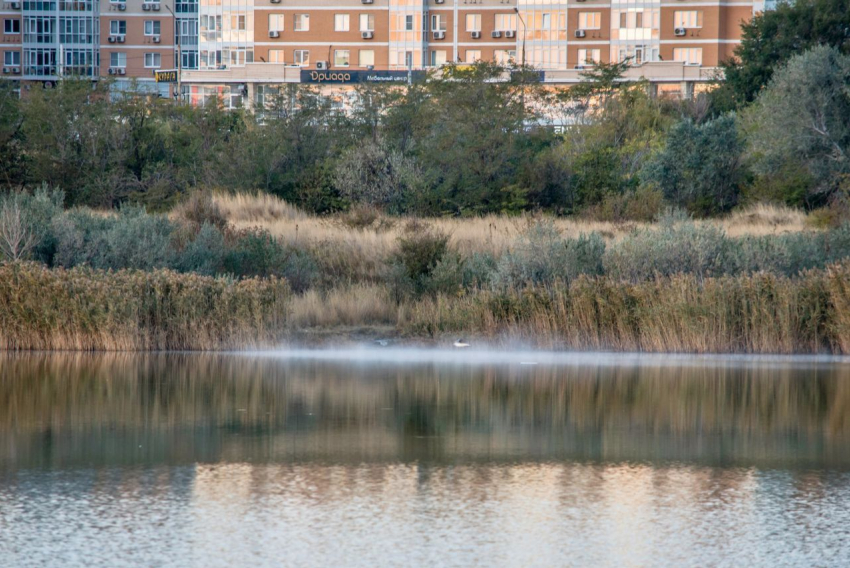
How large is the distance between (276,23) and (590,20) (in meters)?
26.5

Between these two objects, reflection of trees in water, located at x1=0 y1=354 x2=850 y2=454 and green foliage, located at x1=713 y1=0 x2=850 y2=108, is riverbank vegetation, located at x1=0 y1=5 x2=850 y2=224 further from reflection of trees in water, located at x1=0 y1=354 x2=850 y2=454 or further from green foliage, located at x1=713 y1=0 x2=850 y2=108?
reflection of trees in water, located at x1=0 y1=354 x2=850 y2=454

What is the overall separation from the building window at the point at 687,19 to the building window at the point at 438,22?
1933cm

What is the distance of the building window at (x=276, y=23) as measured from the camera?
10356cm

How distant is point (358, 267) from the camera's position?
26.0 meters

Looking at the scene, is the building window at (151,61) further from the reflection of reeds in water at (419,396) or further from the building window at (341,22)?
the reflection of reeds in water at (419,396)

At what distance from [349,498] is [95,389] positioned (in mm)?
6727

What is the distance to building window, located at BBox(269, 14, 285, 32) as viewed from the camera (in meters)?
104

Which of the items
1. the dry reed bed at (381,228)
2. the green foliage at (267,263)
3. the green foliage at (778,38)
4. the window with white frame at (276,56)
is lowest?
the green foliage at (267,263)

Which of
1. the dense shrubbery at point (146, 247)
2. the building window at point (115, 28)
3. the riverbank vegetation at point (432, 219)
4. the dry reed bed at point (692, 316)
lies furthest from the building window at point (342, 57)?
the dry reed bed at point (692, 316)

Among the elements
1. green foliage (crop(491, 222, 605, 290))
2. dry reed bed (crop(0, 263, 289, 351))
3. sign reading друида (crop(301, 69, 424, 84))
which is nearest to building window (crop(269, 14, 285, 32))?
sign reading друида (crop(301, 69, 424, 84))

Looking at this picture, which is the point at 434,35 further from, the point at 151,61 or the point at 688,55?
the point at 151,61

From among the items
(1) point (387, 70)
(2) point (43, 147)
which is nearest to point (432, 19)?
(1) point (387, 70)

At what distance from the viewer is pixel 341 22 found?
104 meters

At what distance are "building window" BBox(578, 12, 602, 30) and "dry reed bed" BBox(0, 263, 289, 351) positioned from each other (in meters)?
88.0
